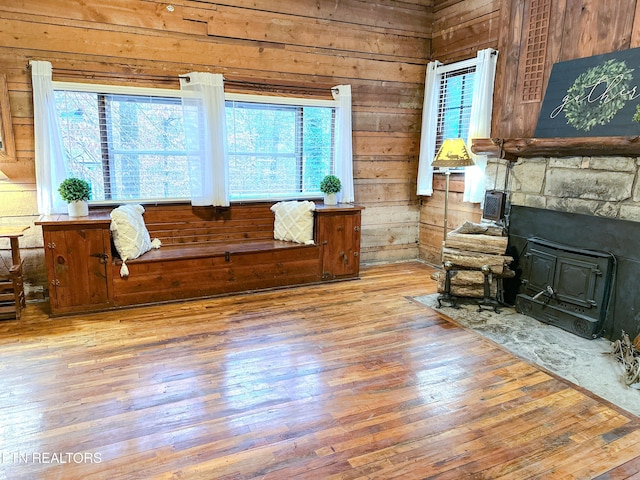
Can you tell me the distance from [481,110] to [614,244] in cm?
188

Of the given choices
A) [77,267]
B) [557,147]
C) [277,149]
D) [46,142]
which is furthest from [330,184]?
[46,142]

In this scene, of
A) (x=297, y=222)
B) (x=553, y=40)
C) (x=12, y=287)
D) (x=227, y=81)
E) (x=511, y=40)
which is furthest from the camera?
(x=297, y=222)

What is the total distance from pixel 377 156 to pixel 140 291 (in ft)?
10.1

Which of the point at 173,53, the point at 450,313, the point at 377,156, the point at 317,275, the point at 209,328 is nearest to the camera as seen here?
the point at 209,328

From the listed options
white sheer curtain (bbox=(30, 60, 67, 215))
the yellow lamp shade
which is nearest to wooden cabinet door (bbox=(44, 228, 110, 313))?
white sheer curtain (bbox=(30, 60, 67, 215))

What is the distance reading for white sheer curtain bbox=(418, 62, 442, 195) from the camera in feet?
16.6

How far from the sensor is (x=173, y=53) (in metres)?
4.09

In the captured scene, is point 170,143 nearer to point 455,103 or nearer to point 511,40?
point 455,103

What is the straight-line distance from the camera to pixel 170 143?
4227 mm

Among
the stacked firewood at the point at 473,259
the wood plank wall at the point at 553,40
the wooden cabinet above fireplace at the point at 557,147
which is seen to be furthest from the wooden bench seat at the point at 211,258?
the wood plank wall at the point at 553,40

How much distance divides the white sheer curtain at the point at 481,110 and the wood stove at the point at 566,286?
979 millimetres

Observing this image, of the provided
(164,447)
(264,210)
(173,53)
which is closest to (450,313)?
(264,210)

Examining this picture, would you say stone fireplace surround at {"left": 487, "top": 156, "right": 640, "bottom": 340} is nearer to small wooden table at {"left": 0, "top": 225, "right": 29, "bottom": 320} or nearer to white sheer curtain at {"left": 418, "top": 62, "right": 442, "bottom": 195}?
white sheer curtain at {"left": 418, "top": 62, "right": 442, "bottom": 195}

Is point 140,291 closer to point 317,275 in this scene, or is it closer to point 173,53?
point 317,275
